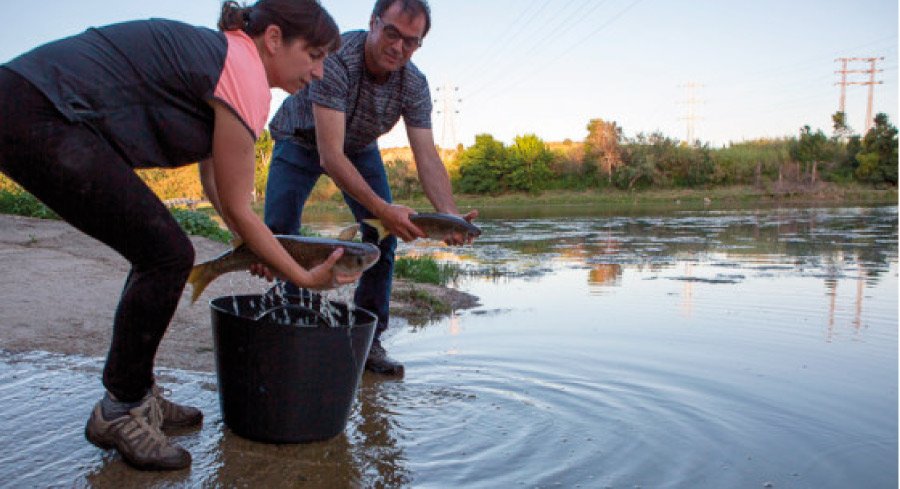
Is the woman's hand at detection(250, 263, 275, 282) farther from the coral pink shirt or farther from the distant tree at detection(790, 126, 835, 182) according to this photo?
the distant tree at detection(790, 126, 835, 182)

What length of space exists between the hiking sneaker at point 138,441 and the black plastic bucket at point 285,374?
1.08 ft

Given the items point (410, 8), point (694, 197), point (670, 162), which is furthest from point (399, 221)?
point (670, 162)

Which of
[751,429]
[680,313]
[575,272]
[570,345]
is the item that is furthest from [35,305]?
[575,272]

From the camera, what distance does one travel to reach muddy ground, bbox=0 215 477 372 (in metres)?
4.62

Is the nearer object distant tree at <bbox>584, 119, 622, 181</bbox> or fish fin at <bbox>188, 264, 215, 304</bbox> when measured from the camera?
fish fin at <bbox>188, 264, 215, 304</bbox>

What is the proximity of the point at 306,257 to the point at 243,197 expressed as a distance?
59cm

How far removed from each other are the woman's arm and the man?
1176mm

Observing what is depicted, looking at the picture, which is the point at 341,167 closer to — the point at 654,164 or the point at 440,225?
the point at 440,225

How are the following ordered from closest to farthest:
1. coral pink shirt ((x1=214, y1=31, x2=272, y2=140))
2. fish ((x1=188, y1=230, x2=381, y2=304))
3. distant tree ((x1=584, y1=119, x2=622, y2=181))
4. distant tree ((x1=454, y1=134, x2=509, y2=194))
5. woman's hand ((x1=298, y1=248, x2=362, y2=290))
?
coral pink shirt ((x1=214, y1=31, x2=272, y2=140))
woman's hand ((x1=298, y1=248, x2=362, y2=290))
fish ((x1=188, y1=230, x2=381, y2=304))
distant tree ((x1=584, y1=119, x2=622, y2=181))
distant tree ((x1=454, y1=134, x2=509, y2=194))

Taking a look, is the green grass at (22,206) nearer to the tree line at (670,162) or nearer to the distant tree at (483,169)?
the tree line at (670,162)

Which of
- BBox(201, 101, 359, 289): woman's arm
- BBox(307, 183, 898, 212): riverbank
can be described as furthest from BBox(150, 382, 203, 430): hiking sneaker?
BBox(307, 183, 898, 212): riverbank

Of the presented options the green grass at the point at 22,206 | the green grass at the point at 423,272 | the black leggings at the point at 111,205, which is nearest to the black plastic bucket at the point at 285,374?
the black leggings at the point at 111,205

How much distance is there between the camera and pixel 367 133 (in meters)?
4.57

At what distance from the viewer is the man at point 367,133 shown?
4.08 metres
